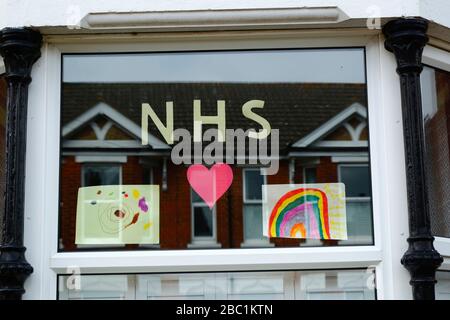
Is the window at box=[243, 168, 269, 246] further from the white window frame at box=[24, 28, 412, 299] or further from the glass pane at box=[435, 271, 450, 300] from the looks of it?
the glass pane at box=[435, 271, 450, 300]

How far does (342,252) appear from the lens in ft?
12.5

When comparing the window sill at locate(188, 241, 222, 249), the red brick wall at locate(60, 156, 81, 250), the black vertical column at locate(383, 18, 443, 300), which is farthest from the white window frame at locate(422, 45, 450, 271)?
the red brick wall at locate(60, 156, 81, 250)

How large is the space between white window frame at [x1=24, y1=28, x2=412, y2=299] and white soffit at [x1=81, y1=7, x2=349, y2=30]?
10 cm

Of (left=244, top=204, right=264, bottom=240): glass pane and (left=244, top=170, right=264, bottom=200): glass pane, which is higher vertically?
(left=244, top=170, right=264, bottom=200): glass pane

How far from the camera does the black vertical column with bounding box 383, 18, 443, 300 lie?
3.64m

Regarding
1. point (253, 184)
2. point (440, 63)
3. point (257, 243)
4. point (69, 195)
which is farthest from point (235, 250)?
point (440, 63)

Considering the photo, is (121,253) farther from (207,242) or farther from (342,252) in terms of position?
(342,252)

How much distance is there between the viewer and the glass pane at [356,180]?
3924 mm

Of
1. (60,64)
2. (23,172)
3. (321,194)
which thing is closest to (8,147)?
(23,172)

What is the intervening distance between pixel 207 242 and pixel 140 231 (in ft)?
1.04

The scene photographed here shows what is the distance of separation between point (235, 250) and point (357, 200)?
62 cm

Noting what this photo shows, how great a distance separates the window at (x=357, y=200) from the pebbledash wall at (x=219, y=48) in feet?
0.13

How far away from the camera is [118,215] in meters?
3.92

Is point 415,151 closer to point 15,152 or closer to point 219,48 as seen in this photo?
point 219,48
